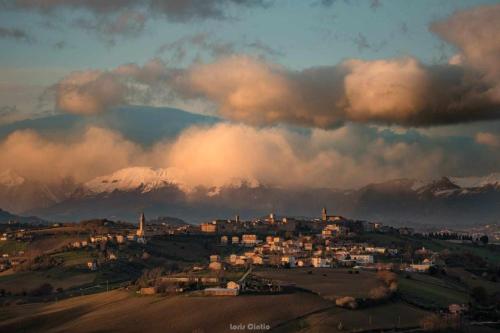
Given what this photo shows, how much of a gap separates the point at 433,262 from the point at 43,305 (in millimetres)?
79494

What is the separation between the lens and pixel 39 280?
178000 mm

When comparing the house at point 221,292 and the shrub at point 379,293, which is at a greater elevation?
the house at point 221,292

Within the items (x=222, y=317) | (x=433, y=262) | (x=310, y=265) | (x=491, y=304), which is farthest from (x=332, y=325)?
(x=433, y=262)

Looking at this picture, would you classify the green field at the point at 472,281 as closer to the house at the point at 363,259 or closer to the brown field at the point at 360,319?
the house at the point at 363,259

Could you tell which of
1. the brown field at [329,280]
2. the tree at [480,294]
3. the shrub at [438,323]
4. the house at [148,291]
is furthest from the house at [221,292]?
the tree at [480,294]

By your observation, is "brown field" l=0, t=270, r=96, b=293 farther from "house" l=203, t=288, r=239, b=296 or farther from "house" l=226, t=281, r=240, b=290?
"house" l=203, t=288, r=239, b=296

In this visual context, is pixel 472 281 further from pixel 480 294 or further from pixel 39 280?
pixel 39 280

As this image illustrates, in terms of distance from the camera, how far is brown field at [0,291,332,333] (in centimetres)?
11738

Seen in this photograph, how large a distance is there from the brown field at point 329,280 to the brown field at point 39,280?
117ft

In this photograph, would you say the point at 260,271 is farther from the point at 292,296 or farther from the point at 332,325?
the point at 332,325

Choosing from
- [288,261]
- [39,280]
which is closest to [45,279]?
[39,280]

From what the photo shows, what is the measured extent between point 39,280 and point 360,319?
7908 centimetres

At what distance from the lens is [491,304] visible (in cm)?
14275

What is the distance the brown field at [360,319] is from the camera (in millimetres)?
113750
